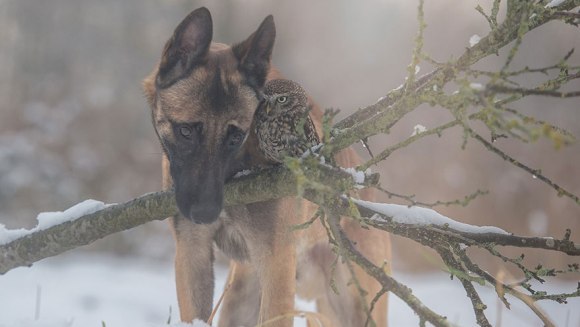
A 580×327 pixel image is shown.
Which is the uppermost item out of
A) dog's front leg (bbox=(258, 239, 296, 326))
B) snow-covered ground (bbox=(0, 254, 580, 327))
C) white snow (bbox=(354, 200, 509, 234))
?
snow-covered ground (bbox=(0, 254, 580, 327))

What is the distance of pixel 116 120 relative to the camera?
13914 millimetres

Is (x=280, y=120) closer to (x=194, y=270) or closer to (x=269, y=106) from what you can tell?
(x=269, y=106)

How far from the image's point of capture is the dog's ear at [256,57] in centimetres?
346

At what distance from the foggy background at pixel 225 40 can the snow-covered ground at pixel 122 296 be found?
98cm

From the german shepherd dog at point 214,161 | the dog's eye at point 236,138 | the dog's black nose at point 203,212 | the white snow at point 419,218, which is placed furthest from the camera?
the dog's eye at point 236,138

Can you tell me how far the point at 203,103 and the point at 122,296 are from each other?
640cm

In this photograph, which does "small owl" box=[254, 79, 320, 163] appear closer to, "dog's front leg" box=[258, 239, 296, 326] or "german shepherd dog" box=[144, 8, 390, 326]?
"german shepherd dog" box=[144, 8, 390, 326]

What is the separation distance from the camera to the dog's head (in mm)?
3047

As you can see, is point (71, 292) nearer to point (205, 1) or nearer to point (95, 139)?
point (95, 139)

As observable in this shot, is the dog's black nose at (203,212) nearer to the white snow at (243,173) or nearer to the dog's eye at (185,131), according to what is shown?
the white snow at (243,173)

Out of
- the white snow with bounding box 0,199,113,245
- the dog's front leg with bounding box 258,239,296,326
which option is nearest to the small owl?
the dog's front leg with bounding box 258,239,296,326

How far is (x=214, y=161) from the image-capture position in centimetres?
311

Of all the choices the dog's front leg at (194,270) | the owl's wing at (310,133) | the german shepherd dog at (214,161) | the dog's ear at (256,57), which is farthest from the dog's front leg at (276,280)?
the dog's ear at (256,57)

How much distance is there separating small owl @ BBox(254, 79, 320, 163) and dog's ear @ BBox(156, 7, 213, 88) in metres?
0.42
